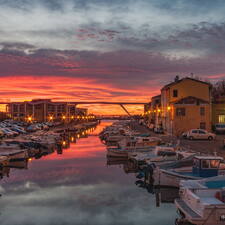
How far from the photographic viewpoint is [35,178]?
2502 centimetres

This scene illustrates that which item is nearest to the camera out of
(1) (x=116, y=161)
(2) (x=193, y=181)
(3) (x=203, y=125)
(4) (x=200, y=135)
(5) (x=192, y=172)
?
(2) (x=193, y=181)

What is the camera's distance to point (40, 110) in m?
168

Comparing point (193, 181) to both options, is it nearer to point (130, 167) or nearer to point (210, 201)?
point (210, 201)

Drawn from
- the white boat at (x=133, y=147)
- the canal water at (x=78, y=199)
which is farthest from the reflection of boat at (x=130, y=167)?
the white boat at (x=133, y=147)

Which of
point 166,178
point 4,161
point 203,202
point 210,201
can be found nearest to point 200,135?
point 4,161

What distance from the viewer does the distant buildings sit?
164 ft

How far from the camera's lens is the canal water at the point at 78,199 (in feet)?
50.5

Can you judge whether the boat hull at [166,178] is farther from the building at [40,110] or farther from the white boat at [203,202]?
the building at [40,110]

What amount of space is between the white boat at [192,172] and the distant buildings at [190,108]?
3065cm

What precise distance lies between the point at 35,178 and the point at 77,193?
6.03 meters

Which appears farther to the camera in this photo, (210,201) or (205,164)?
(205,164)

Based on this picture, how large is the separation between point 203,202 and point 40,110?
161 metres

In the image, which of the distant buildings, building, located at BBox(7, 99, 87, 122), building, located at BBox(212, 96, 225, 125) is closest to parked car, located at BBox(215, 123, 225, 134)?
the distant buildings

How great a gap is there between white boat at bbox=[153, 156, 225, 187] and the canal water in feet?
3.71
